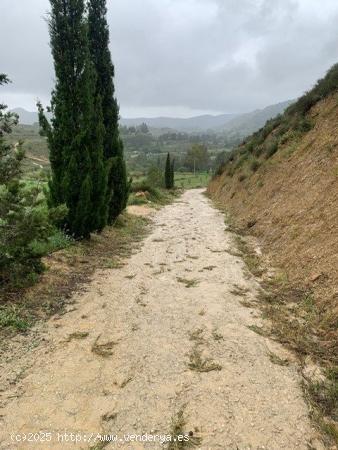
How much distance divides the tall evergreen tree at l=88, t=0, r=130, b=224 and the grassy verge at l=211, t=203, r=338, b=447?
7.69 m

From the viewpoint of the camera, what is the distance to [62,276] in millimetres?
7777

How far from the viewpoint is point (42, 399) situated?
12.5 feet

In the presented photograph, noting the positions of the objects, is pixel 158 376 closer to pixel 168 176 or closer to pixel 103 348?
pixel 103 348

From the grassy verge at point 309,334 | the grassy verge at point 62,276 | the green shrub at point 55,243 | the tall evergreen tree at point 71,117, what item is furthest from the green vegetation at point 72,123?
the grassy verge at point 309,334

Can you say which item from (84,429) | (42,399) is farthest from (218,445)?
(42,399)

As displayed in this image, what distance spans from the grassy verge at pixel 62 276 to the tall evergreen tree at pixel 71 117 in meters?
1.09

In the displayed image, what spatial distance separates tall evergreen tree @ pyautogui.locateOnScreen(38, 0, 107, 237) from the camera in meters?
10.1

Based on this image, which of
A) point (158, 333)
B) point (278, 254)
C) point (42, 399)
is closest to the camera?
point (42, 399)

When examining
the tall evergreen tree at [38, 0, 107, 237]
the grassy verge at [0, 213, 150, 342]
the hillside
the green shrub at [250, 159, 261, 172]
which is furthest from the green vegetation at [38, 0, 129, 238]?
the green shrub at [250, 159, 261, 172]

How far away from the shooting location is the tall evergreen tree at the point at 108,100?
44.6ft

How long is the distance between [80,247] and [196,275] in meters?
3.62

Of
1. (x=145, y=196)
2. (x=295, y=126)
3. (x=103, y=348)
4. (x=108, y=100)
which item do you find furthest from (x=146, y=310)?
(x=145, y=196)

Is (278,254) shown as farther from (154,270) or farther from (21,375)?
(21,375)

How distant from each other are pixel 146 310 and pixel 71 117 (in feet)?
21.3
